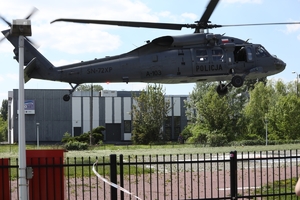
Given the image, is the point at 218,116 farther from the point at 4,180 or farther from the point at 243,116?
the point at 4,180

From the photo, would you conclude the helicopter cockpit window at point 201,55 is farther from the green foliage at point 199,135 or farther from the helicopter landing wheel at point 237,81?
the green foliage at point 199,135

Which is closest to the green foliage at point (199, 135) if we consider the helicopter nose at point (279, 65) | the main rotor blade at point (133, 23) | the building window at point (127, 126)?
the building window at point (127, 126)

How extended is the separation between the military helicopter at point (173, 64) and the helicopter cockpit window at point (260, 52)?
247 mm

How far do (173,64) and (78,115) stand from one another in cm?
5191

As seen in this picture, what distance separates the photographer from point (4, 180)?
384 inches

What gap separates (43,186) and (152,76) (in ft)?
33.6

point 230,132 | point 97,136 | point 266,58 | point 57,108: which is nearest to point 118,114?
point 57,108

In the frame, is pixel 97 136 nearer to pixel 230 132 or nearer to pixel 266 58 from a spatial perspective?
pixel 230 132

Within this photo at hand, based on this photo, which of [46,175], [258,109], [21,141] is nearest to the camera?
[21,141]

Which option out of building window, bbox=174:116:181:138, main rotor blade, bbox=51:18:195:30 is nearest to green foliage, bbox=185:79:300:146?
building window, bbox=174:116:181:138

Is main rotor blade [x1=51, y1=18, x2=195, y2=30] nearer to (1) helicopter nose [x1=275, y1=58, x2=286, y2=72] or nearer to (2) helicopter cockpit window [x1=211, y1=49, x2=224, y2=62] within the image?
(2) helicopter cockpit window [x1=211, y1=49, x2=224, y2=62]

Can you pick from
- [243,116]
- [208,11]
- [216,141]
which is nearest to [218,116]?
[243,116]

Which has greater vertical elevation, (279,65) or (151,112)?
(279,65)

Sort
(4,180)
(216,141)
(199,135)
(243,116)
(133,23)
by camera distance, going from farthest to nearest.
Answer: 1. (243,116)
2. (199,135)
3. (216,141)
4. (133,23)
5. (4,180)
